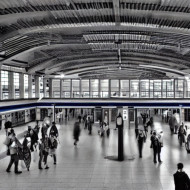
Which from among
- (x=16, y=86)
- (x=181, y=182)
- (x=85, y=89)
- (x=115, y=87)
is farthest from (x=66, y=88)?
(x=181, y=182)

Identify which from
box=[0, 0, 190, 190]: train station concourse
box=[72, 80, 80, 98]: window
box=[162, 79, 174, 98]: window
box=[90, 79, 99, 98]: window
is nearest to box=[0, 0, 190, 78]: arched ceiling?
box=[0, 0, 190, 190]: train station concourse

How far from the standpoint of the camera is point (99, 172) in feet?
33.7

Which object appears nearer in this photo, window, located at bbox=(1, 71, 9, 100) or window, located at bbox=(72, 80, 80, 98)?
window, located at bbox=(1, 71, 9, 100)

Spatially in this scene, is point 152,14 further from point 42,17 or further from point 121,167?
point 121,167

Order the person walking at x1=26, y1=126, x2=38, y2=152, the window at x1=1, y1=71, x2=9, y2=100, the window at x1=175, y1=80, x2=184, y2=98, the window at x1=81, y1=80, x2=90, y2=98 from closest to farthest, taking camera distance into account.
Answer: the person walking at x1=26, y1=126, x2=38, y2=152 < the window at x1=1, y1=71, x2=9, y2=100 < the window at x1=175, y1=80, x2=184, y2=98 < the window at x1=81, y1=80, x2=90, y2=98

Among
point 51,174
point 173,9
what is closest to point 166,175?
point 51,174

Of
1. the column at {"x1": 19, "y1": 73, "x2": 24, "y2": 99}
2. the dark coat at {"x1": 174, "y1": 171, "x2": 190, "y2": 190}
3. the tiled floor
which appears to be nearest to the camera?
the dark coat at {"x1": 174, "y1": 171, "x2": 190, "y2": 190}

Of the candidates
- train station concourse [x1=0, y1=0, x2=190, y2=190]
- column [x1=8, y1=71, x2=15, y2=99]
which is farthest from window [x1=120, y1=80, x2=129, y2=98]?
column [x1=8, y1=71, x2=15, y2=99]

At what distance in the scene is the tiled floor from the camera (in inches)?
347

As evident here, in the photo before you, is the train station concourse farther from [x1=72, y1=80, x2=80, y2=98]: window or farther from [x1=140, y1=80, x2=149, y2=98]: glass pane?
[x1=140, y1=80, x2=149, y2=98]: glass pane

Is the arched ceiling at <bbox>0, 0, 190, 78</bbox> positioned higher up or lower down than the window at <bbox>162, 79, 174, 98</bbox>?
higher up

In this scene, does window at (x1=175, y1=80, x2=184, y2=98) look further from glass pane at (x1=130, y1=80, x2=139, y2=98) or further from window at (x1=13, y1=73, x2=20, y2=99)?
window at (x1=13, y1=73, x2=20, y2=99)

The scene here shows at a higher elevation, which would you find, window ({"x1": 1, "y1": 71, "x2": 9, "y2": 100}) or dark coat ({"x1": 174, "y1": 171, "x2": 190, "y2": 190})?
window ({"x1": 1, "y1": 71, "x2": 9, "y2": 100})

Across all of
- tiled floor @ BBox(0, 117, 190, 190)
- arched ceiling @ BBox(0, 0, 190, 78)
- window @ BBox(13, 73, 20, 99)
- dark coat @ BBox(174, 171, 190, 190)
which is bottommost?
tiled floor @ BBox(0, 117, 190, 190)
